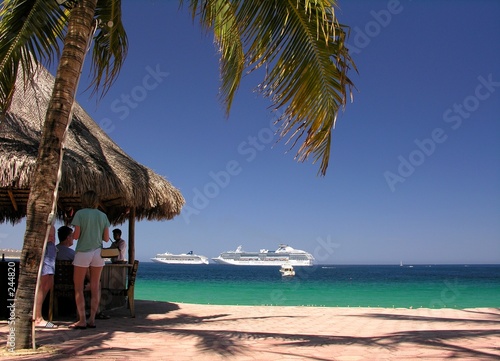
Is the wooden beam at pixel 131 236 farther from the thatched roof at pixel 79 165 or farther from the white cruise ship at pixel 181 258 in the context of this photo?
the white cruise ship at pixel 181 258

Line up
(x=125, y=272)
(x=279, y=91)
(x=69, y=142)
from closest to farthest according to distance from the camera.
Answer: (x=279, y=91), (x=69, y=142), (x=125, y=272)

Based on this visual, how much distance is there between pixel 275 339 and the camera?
442cm

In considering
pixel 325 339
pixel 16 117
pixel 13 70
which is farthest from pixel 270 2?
pixel 16 117

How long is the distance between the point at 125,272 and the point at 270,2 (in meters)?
4.98

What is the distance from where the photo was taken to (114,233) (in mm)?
7816

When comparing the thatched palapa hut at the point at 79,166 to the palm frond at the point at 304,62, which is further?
the thatched palapa hut at the point at 79,166

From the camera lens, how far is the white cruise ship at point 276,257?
300ft

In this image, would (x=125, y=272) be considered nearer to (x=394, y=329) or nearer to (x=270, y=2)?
(x=394, y=329)

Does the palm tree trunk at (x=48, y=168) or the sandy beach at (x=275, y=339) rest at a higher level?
the palm tree trunk at (x=48, y=168)

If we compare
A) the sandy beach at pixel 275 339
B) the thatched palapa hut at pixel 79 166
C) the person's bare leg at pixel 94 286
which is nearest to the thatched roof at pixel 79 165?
the thatched palapa hut at pixel 79 166

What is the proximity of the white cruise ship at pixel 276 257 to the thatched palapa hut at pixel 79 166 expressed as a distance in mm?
83771

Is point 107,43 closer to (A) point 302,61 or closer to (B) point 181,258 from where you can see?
(A) point 302,61

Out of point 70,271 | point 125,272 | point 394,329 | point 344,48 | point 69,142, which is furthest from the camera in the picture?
point 125,272

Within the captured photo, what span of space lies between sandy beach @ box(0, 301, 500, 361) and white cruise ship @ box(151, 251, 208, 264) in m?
111
